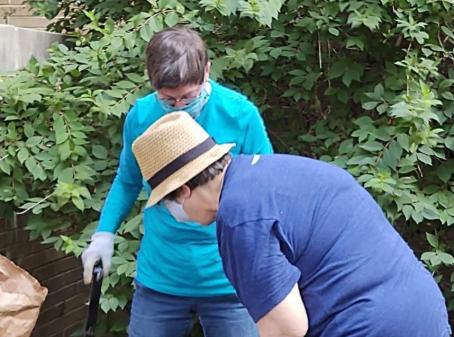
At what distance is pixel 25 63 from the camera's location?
3.88 metres

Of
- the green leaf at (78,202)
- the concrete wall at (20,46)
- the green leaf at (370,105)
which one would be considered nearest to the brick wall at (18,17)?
the concrete wall at (20,46)

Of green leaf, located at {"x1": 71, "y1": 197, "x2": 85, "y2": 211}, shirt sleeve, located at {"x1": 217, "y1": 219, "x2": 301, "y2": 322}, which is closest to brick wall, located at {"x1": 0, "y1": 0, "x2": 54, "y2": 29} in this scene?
green leaf, located at {"x1": 71, "y1": 197, "x2": 85, "y2": 211}

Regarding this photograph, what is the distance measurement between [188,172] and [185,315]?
0.90 metres

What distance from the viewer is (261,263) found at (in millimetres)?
1704

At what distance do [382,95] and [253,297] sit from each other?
1.83 m

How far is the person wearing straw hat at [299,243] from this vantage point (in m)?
1.73

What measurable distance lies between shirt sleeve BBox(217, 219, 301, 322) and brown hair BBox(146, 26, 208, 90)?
2.16 ft

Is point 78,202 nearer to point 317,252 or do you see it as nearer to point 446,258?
point 446,258

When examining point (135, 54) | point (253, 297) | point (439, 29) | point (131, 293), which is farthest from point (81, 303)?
point (253, 297)

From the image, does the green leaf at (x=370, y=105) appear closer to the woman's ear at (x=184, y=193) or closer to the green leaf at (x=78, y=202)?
the green leaf at (x=78, y=202)

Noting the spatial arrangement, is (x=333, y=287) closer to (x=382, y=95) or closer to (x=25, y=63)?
(x=382, y=95)

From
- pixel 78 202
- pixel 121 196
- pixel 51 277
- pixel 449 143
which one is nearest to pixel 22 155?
pixel 78 202

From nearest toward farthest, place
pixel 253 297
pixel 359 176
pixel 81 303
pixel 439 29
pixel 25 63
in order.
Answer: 1. pixel 253 297
2. pixel 359 176
3. pixel 439 29
4. pixel 25 63
5. pixel 81 303

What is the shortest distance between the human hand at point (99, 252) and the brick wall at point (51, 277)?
53.2 inches
